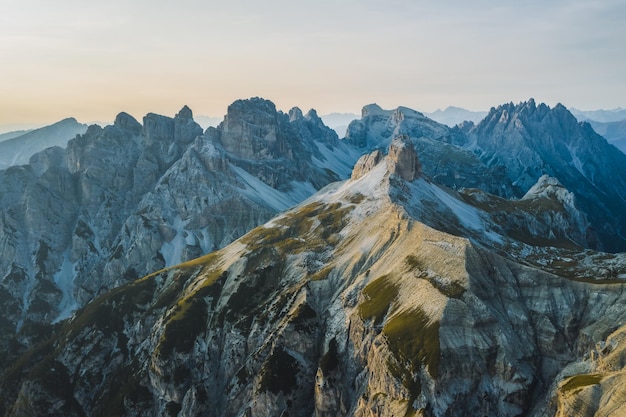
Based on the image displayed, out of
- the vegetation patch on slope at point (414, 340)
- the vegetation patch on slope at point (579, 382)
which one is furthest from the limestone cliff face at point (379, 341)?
the vegetation patch on slope at point (579, 382)

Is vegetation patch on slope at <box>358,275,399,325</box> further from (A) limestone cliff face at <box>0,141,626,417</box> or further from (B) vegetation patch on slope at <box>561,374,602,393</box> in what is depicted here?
(B) vegetation patch on slope at <box>561,374,602,393</box>

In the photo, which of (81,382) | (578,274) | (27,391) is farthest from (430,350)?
(27,391)

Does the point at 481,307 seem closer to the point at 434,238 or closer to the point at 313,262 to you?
the point at 434,238

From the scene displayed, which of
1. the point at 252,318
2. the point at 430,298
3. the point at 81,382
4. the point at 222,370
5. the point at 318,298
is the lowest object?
the point at 81,382

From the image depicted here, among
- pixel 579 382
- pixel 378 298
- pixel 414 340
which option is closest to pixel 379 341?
pixel 414 340

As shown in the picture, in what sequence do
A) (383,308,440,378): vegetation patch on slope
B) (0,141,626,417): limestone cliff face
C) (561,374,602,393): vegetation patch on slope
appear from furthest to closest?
(383,308,440,378): vegetation patch on slope, (0,141,626,417): limestone cliff face, (561,374,602,393): vegetation patch on slope

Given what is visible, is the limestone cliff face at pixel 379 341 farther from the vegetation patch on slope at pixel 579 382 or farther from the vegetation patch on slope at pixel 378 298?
the vegetation patch on slope at pixel 579 382

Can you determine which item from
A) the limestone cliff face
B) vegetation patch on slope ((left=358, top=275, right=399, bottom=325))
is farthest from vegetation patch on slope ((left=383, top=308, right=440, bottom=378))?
vegetation patch on slope ((left=358, top=275, right=399, bottom=325))

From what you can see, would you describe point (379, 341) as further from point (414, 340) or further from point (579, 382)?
point (579, 382)
